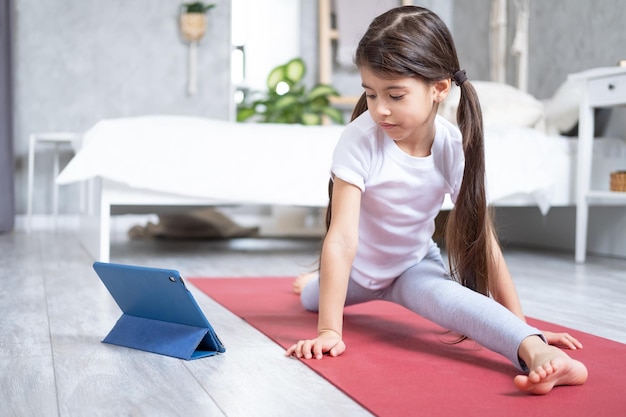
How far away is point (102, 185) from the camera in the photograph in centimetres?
261

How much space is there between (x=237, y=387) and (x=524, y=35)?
10.6 feet

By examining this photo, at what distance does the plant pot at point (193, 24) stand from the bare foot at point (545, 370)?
13.0ft

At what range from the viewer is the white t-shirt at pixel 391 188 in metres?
1.36

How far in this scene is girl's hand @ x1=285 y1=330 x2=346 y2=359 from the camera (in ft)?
4.08

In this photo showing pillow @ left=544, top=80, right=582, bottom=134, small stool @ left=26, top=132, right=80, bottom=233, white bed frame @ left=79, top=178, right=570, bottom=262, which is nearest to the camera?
white bed frame @ left=79, top=178, right=570, bottom=262

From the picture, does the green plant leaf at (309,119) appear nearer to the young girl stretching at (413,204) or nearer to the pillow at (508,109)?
the pillow at (508,109)

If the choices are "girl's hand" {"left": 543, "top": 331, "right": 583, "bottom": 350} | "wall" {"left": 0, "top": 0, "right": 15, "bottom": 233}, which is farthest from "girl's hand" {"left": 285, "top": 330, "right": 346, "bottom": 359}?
A: "wall" {"left": 0, "top": 0, "right": 15, "bottom": 233}

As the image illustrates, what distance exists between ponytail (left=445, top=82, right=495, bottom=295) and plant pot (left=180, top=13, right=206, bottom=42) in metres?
3.58

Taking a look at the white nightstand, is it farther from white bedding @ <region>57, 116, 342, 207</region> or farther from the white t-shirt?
the white t-shirt

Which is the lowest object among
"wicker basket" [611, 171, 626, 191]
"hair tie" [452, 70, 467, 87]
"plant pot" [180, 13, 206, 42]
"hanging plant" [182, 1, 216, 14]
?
"wicker basket" [611, 171, 626, 191]

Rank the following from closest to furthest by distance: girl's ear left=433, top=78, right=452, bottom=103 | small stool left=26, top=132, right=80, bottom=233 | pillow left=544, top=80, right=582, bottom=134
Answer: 1. girl's ear left=433, top=78, right=452, bottom=103
2. pillow left=544, top=80, right=582, bottom=134
3. small stool left=26, top=132, right=80, bottom=233

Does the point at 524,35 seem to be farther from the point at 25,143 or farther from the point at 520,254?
the point at 25,143

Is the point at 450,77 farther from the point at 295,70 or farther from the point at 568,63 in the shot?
the point at 295,70

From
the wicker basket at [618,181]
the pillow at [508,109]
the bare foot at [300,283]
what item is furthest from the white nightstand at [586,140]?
the bare foot at [300,283]
